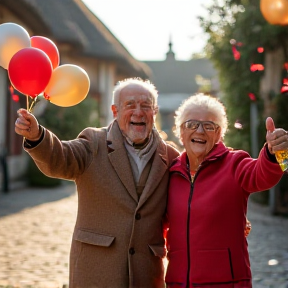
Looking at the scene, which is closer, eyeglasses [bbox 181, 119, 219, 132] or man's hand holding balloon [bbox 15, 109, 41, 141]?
man's hand holding balloon [bbox 15, 109, 41, 141]

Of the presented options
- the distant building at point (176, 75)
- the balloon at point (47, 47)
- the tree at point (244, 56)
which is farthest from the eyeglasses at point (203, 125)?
the distant building at point (176, 75)

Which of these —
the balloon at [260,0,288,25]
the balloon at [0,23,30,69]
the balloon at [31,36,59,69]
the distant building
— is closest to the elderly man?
the balloon at [31,36,59,69]

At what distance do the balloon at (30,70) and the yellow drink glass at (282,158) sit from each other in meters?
1.28

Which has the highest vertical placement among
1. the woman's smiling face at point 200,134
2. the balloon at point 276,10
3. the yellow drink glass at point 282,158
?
the balloon at point 276,10

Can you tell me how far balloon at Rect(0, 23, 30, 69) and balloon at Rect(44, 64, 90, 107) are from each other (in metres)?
0.26

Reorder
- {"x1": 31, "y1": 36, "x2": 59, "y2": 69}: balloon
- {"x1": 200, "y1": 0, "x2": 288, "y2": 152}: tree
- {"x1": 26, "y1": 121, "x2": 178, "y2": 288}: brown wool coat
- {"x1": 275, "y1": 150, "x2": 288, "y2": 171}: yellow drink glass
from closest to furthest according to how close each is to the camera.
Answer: {"x1": 275, "y1": 150, "x2": 288, "y2": 171}: yellow drink glass
{"x1": 26, "y1": 121, "x2": 178, "y2": 288}: brown wool coat
{"x1": 31, "y1": 36, "x2": 59, "y2": 69}: balloon
{"x1": 200, "y1": 0, "x2": 288, "y2": 152}: tree

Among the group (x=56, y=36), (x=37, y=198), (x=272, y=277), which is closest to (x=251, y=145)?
(x=37, y=198)

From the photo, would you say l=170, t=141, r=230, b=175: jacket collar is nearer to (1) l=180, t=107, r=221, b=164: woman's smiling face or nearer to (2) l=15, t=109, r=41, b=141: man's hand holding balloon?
(1) l=180, t=107, r=221, b=164: woman's smiling face

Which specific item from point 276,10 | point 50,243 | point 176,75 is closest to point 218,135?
point 276,10

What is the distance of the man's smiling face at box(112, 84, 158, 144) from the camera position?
3.23 metres

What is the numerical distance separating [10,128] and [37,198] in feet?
11.0

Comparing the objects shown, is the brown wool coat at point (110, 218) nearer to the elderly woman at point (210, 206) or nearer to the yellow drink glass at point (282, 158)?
the elderly woman at point (210, 206)

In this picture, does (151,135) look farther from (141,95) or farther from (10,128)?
(10,128)

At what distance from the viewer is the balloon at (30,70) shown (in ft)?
A: 10.1
